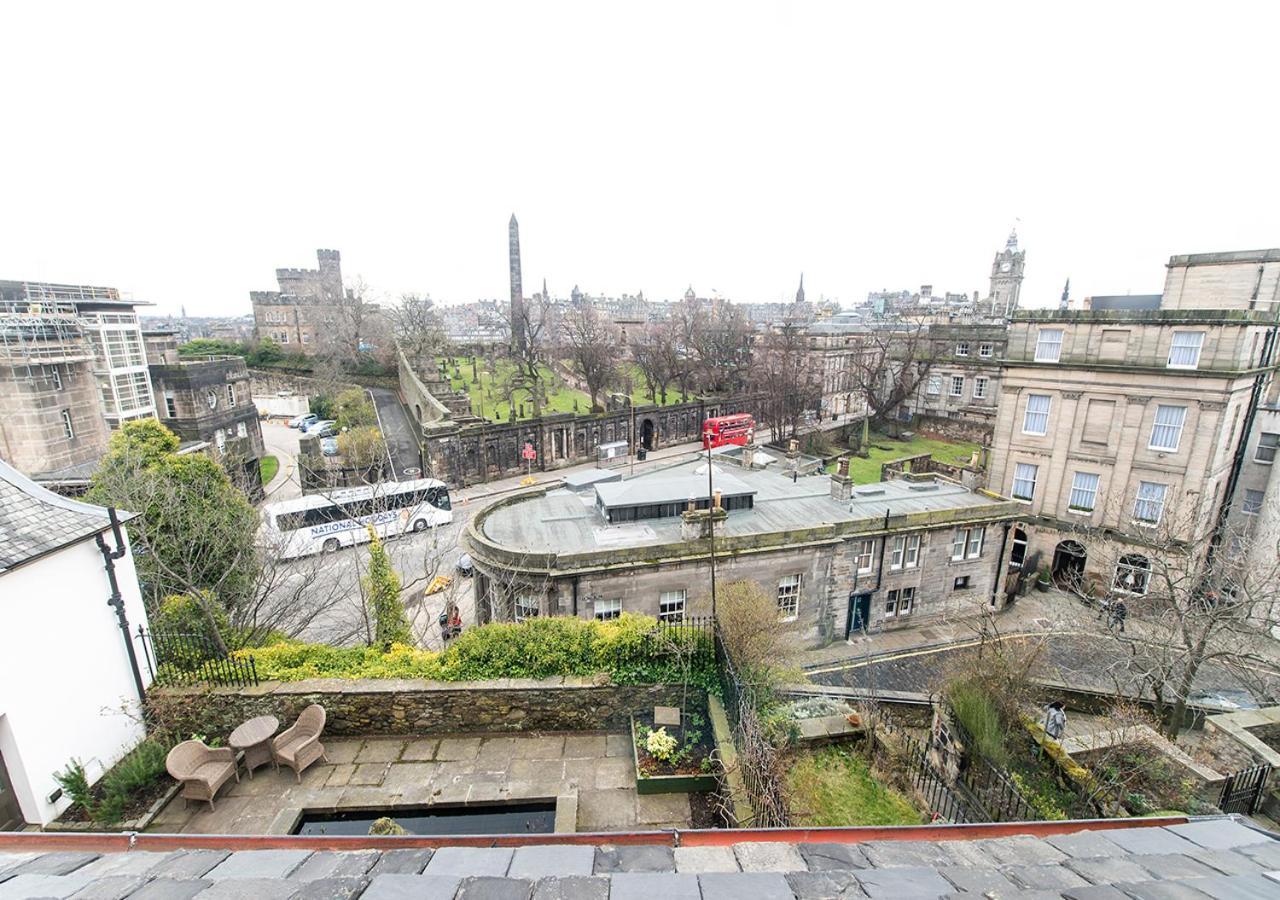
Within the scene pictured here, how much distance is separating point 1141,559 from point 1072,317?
1108 centimetres

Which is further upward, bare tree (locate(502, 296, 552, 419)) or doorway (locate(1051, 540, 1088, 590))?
bare tree (locate(502, 296, 552, 419))

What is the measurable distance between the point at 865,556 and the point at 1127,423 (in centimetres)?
1434

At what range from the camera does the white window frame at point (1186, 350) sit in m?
22.9

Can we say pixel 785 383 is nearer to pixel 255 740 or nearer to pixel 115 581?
pixel 255 740

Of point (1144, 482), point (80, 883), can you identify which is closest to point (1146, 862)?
point (80, 883)

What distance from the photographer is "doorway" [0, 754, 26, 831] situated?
24.7ft

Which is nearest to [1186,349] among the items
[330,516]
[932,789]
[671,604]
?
[671,604]

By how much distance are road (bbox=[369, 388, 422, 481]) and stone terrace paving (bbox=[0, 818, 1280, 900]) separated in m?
32.5

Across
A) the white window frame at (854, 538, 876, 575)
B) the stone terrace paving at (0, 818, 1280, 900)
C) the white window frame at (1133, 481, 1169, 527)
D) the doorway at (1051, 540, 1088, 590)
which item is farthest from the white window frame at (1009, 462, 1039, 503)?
the stone terrace paving at (0, 818, 1280, 900)

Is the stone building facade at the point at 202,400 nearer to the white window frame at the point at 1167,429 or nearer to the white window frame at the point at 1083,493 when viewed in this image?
the white window frame at the point at 1083,493

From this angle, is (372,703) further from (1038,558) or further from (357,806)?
(1038,558)

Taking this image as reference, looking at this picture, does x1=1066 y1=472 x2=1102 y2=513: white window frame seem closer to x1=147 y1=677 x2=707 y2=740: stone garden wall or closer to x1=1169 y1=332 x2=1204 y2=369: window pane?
x1=1169 y1=332 x2=1204 y2=369: window pane

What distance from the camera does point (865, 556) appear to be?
20875 mm

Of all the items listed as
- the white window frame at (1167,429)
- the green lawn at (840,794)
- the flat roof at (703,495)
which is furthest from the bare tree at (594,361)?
the green lawn at (840,794)
